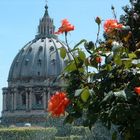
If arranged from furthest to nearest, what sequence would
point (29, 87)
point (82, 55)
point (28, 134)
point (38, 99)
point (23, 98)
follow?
1. point (38, 99)
2. point (23, 98)
3. point (29, 87)
4. point (28, 134)
5. point (82, 55)

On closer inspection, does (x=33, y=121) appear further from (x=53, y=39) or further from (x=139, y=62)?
(x=139, y=62)

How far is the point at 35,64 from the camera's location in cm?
10275

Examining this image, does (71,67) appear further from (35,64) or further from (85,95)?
(35,64)

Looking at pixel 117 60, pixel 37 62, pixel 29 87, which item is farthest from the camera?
pixel 37 62

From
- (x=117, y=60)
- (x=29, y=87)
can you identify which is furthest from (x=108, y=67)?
(x=29, y=87)

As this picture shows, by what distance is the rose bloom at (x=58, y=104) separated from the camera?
15.1 feet

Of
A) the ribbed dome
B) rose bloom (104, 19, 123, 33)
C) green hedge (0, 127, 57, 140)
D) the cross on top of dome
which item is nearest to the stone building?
the ribbed dome

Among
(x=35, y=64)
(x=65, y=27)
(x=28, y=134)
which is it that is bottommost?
(x=28, y=134)

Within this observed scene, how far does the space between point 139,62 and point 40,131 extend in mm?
57902

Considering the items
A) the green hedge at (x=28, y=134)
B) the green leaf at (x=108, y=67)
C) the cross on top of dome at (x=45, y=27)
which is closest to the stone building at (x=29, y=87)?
the cross on top of dome at (x=45, y=27)

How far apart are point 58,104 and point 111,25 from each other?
0.87 meters

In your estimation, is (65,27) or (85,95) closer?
(85,95)

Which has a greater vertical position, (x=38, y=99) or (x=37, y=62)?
(x=37, y=62)

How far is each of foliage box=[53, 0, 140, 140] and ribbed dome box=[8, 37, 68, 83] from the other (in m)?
92.3
